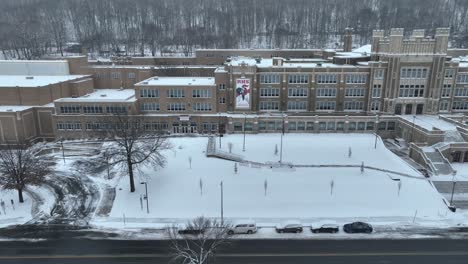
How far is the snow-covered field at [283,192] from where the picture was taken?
47.2 meters

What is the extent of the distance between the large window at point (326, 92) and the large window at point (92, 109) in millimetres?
46821

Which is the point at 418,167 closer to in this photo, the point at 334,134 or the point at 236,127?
the point at 334,134

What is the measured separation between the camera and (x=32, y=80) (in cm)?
8606

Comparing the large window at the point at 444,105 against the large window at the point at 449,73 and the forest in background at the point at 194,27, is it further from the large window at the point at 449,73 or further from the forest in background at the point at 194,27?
the forest in background at the point at 194,27

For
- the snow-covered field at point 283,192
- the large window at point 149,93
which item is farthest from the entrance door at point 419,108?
the large window at point 149,93

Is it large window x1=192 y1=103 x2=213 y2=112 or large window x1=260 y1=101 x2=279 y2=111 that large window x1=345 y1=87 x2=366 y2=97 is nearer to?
large window x1=260 y1=101 x2=279 y2=111

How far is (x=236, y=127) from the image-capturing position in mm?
76062

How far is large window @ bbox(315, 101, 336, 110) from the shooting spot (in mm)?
80562

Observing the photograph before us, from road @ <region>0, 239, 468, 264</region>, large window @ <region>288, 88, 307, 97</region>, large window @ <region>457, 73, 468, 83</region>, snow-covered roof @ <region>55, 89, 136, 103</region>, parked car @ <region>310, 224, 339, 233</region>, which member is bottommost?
road @ <region>0, 239, 468, 264</region>

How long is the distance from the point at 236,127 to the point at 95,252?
42.0m

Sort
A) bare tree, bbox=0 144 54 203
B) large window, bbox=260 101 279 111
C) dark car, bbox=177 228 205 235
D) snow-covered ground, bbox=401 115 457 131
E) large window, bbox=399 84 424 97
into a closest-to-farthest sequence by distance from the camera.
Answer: dark car, bbox=177 228 205 235 < bare tree, bbox=0 144 54 203 < snow-covered ground, bbox=401 115 457 131 < large window, bbox=399 84 424 97 < large window, bbox=260 101 279 111

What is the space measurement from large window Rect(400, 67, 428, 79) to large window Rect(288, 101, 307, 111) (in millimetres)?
21333

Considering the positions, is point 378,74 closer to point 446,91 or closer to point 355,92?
point 355,92

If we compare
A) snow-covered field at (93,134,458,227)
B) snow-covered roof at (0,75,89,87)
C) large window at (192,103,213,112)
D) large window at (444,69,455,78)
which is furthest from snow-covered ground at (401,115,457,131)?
snow-covered roof at (0,75,89,87)
